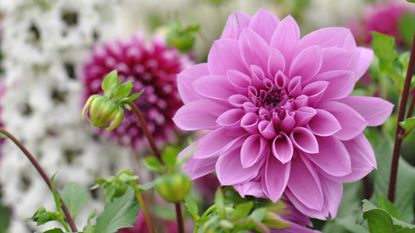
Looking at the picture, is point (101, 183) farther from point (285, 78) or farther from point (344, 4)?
point (344, 4)

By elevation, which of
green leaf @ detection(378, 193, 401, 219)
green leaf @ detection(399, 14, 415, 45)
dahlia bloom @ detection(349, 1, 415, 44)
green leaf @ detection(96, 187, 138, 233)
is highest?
green leaf @ detection(96, 187, 138, 233)

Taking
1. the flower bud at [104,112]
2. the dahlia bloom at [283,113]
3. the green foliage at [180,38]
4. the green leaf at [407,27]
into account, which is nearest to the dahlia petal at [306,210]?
the dahlia bloom at [283,113]

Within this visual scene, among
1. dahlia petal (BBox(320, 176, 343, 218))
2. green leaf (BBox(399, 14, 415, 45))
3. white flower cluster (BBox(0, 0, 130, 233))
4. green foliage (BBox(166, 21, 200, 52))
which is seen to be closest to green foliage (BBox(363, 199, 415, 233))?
dahlia petal (BBox(320, 176, 343, 218))

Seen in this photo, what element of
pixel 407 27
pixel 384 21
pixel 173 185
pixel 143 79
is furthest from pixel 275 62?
pixel 384 21

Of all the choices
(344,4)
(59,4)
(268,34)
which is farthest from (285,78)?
(344,4)

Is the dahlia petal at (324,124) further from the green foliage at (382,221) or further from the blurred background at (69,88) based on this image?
the blurred background at (69,88)

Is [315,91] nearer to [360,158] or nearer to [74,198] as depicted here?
[360,158]

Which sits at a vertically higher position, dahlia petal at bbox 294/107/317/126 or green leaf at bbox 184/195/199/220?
dahlia petal at bbox 294/107/317/126

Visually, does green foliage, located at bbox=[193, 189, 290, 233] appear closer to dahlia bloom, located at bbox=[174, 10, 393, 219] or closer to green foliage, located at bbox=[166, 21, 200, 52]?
dahlia bloom, located at bbox=[174, 10, 393, 219]
